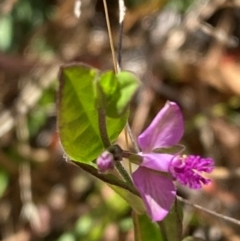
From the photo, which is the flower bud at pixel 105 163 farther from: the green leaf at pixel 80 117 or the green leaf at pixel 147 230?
the green leaf at pixel 147 230

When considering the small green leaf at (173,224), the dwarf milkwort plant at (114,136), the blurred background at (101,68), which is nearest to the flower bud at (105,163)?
the dwarf milkwort plant at (114,136)

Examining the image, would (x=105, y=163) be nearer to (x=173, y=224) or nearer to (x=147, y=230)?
(x=173, y=224)

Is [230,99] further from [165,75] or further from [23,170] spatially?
[23,170]

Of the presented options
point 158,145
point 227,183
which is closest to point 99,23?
point 227,183

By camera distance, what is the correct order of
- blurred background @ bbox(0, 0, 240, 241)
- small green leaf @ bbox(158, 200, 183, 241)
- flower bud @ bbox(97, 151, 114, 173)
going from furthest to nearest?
blurred background @ bbox(0, 0, 240, 241)
small green leaf @ bbox(158, 200, 183, 241)
flower bud @ bbox(97, 151, 114, 173)

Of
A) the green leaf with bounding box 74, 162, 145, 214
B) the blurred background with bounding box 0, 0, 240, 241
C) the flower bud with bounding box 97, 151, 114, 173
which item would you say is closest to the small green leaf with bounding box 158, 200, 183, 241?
the green leaf with bounding box 74, 162, 145, 214

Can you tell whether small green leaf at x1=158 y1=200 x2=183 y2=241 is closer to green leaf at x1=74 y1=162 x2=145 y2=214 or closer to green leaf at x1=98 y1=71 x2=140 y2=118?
green leaf at x1=74 y1=162 x2=145 y2=214

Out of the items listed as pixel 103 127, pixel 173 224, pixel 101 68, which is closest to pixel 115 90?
pixel 103 127
